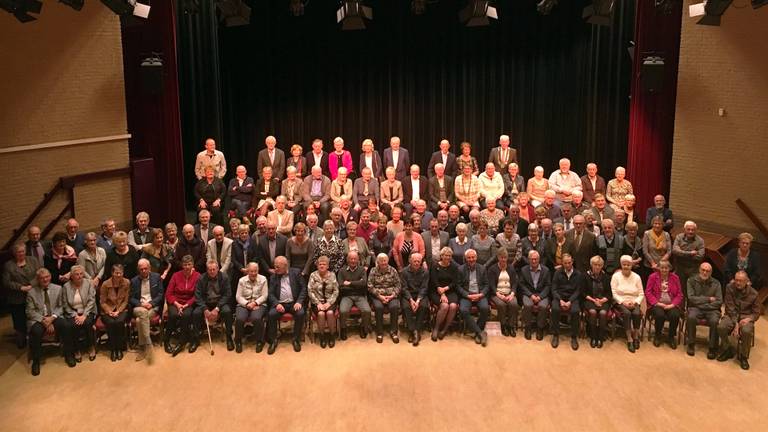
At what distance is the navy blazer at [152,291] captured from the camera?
9.06 m

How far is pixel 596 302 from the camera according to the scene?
916cm

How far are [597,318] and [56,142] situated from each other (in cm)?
675

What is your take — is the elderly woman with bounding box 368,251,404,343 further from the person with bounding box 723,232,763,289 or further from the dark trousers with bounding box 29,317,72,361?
the person with bounding box 723,232,763,289

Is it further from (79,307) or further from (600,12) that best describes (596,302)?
(79,307)

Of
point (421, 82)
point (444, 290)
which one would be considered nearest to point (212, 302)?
point (444, 290)

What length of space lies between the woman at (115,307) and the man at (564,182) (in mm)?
5583

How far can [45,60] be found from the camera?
10500 millimetres

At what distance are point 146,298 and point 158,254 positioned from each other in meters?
0.72

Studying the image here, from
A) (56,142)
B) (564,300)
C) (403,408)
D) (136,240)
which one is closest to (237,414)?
(403,408)

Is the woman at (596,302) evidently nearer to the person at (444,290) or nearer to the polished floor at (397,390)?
the polished floor at (397,390)

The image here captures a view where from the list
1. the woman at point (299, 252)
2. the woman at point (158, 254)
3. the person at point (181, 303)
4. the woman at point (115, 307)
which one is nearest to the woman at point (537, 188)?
the woman at point (299, 252)

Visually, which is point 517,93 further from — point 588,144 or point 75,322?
point 75,322

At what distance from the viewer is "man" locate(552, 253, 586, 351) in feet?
30.1

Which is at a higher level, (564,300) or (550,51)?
(550,51)
